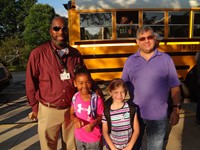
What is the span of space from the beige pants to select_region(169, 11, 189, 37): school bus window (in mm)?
4707

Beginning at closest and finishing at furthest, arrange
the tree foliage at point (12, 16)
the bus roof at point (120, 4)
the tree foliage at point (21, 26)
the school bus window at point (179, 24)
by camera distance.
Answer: the bus roof at point (120, 4)
the school bus window at point (179, 24)
the tree foliage at point (21, 26)
the tree foliage at point (12, 16)

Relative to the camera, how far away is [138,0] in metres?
6.49

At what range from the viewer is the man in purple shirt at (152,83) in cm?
242

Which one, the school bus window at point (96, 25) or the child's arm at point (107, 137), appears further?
the school bus window at point (96, 25)

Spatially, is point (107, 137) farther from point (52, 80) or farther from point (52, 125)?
point (52, 80)

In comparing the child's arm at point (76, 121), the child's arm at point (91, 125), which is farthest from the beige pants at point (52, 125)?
the child's arm at point (91, 125)

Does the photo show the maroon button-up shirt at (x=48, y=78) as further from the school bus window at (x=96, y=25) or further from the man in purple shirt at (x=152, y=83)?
the school bus window at (x=96, y=25)

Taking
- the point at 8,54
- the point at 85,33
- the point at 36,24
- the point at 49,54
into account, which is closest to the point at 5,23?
the point at 36,24

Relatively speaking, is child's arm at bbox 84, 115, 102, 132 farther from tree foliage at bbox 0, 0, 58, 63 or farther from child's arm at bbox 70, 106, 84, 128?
tree foliage at bbox 0, 0, 58, 63

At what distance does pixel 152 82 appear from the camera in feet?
7.99

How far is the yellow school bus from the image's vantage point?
6453mm

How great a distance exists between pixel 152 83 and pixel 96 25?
4.28 m

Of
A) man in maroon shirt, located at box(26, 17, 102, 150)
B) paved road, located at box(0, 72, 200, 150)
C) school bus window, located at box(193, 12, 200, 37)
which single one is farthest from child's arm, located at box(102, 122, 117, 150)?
school bus window, located at box(193, 12, 200, 37)

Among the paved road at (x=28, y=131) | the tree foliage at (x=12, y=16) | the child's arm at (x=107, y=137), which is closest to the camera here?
the child's arm at (x=107, y=137)
